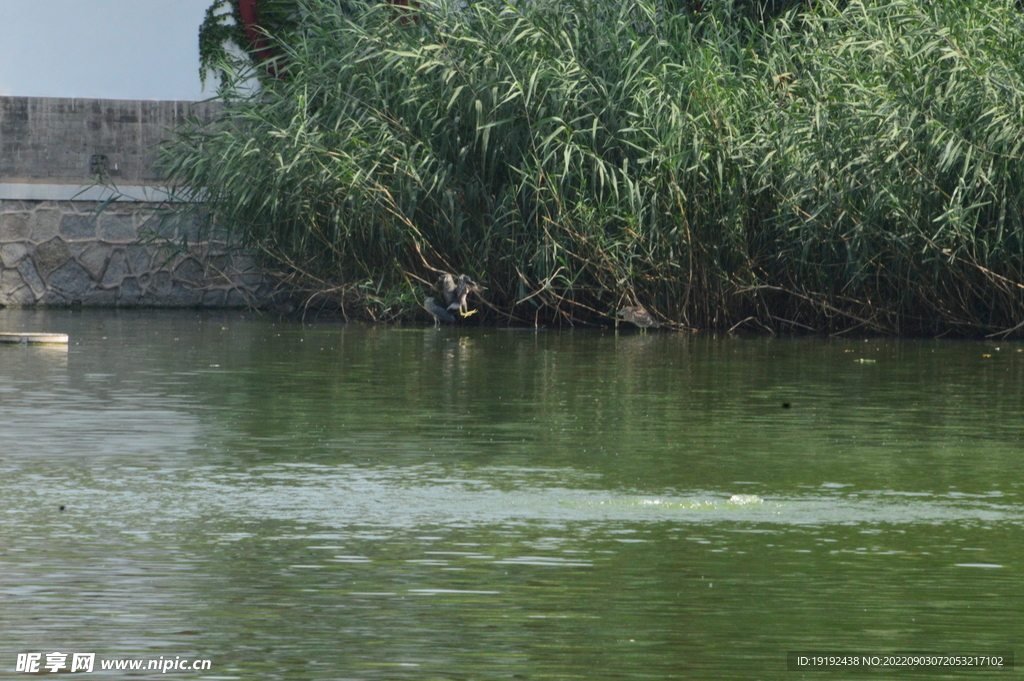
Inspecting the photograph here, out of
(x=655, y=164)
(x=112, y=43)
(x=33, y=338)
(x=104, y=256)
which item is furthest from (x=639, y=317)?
(x=112, y=43)

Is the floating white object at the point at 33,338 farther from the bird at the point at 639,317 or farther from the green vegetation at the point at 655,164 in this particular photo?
the bird at the point at 639,317

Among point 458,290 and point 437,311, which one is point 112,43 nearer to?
point 437,311

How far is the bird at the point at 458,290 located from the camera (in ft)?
62.9

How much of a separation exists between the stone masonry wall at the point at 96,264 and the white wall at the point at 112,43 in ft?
12.6

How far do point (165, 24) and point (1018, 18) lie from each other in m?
13.8

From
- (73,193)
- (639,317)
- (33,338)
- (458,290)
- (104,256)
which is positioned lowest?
(33,338)

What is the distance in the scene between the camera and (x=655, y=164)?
59.4ft

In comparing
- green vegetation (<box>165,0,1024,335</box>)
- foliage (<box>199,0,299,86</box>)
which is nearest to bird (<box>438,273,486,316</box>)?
green vegetation (<box>165,0,1024,335</box>)

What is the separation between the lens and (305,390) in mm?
11289

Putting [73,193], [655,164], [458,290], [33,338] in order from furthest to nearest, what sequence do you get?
1. [73,193]
2. [458,290]
3. [655,164]
4. [33,338]

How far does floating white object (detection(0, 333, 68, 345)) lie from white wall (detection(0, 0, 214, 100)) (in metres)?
11.4

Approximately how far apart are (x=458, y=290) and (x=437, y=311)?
1.21 feet

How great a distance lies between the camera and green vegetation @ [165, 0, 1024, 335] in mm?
16641

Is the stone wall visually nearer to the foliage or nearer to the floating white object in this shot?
the foliage
